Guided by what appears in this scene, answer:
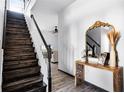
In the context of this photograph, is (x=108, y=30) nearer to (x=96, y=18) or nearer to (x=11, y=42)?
(x=96, y=18)

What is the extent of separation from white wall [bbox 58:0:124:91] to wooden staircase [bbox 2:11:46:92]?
4.87 ft

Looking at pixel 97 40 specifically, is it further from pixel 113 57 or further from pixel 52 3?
pixel 52 3

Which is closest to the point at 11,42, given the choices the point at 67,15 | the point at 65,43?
the point at 65,43

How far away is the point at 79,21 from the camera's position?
375cm

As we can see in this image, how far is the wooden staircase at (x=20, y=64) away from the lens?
2475 mm

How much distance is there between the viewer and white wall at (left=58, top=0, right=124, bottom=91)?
8.30 ft

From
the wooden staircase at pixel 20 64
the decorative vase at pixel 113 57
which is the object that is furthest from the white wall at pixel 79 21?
the wooden staircase at pixel 20 64

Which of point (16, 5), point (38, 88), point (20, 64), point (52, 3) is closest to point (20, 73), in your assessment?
point (20, 64)

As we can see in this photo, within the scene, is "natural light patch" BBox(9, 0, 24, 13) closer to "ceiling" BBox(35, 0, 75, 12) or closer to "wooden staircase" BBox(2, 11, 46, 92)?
"wooden staircase" BBox(2, 11, 46, 92)

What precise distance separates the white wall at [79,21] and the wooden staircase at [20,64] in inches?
58.5

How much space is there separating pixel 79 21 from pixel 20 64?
7.77 feet

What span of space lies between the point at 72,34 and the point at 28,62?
194 centimetres

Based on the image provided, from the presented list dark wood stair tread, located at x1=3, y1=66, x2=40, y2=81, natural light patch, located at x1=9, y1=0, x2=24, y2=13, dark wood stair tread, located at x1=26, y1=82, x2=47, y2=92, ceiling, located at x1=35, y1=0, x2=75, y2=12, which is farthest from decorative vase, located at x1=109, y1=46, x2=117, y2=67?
natural light patch, located at x1=9, y1=0, x2=24, y2=13

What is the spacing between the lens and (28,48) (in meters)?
3.57
